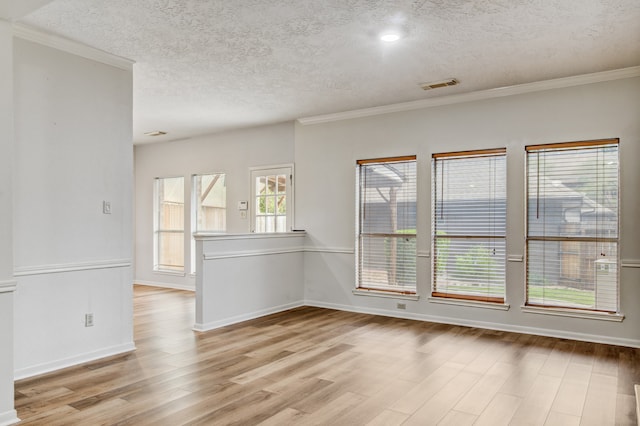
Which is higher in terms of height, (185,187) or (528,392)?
(185,187)

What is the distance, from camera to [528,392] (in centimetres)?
326

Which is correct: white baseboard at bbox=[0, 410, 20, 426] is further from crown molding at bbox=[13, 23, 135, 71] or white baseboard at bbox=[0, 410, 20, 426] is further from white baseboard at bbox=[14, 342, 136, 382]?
crown molding at bbox=[13, 23, 135, 71]

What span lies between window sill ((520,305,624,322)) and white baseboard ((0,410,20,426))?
15.0 ft

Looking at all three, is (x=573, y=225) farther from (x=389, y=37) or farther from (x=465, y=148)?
(x=389, y=37)

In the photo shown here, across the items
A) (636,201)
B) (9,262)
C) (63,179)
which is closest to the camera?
(9,262)

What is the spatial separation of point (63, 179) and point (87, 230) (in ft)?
1.54

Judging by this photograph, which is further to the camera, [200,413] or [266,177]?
[266,177]

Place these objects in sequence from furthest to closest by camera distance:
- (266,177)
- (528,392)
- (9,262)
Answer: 1. (266,177)
2. (528,392)
3. (9,262)

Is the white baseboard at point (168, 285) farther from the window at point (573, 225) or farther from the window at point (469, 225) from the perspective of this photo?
the window at point (573, 225)

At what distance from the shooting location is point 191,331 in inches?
195

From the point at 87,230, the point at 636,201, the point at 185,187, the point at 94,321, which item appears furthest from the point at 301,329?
the point at 185,187

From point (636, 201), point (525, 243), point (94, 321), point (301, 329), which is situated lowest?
point (301, 329)

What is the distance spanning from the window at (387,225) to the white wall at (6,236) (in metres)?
4.11

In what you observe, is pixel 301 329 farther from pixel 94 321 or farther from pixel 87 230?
pixel 87 230
